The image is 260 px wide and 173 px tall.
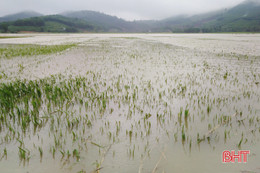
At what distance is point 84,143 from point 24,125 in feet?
4.97

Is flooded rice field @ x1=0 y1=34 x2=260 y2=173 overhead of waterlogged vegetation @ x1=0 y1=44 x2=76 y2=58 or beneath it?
beneath

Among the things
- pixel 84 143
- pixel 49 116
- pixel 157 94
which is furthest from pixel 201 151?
pixel 49 116

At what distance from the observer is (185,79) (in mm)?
7801

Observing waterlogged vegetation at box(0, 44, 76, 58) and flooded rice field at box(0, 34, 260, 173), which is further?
waterlogged vegetation at box(0, 44, 76, 58)

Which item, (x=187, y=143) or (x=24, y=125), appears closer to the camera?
(x=187, y=143)

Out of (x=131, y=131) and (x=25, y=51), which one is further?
(x=25, y=51)

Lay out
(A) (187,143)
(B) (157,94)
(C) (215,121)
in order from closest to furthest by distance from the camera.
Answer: (A) (187,143) → (C) (215,121) → (B) (157,94)

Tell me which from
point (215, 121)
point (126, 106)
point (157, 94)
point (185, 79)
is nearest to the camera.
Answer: point (215, 121)

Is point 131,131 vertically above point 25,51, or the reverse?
point 25,51

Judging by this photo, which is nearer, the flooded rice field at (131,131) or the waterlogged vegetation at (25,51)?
the flooded rice field at (131,131)

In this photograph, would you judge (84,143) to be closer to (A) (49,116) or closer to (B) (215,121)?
(A) (49,116)

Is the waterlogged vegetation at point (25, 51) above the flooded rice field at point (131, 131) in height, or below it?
above

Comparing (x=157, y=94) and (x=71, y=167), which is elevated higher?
(x=157, y=94)

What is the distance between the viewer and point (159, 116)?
419cm
